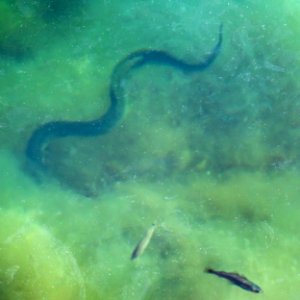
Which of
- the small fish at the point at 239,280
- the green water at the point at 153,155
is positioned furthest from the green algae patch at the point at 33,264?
the small fish at the point at 239,280

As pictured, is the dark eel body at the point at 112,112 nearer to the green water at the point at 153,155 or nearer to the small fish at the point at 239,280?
the green water at the point at 153,155

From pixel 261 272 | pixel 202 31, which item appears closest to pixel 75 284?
pixel 261 272

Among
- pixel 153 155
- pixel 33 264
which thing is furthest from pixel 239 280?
pixel 33 264

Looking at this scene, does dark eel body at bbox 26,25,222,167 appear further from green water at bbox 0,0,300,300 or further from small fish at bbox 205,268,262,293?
small fish at bbox 205,268,262,293

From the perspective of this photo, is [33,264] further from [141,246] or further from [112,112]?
[112,112]

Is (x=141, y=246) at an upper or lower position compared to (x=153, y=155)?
lower

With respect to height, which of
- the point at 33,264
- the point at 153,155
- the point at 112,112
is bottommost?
the point at 33,264

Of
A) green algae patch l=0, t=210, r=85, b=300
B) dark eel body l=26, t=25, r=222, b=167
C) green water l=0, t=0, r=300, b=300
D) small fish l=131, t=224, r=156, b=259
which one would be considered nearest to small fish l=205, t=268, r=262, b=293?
green water l=0, t=0, r=300, b=300
